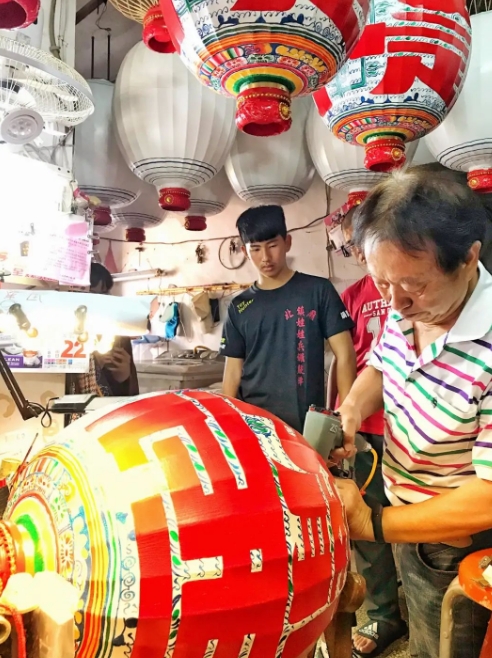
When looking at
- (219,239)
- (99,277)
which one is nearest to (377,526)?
(99,277)

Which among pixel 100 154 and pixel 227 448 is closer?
pixel 227 448

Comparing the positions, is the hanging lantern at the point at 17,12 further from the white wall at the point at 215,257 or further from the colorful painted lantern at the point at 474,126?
the white wall at the point at 215,257

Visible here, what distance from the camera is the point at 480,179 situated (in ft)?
7.15

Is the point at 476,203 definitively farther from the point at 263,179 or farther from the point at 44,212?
the point at 263,179

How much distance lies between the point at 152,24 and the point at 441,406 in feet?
4.63

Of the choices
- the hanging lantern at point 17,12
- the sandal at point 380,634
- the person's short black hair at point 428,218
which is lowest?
the sandal at point 380,634

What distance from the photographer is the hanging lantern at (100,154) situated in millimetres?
2459

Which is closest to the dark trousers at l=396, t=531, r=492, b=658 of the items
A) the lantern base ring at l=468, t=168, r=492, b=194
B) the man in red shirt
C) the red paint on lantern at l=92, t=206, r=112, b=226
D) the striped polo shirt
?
the striped polo shirt

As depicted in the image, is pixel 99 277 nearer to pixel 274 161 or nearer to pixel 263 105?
pixel 274 161

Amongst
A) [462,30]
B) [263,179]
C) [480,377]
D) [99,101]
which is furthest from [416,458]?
[99,101]

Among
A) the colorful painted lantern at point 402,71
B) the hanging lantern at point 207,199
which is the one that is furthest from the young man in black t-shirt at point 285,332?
the colorful painted lantern at point 402,71

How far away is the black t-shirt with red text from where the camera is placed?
242cm

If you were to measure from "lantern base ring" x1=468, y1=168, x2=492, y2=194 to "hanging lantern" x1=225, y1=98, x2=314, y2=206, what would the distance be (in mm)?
946

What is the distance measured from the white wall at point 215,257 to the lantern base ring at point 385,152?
10.1 ft
